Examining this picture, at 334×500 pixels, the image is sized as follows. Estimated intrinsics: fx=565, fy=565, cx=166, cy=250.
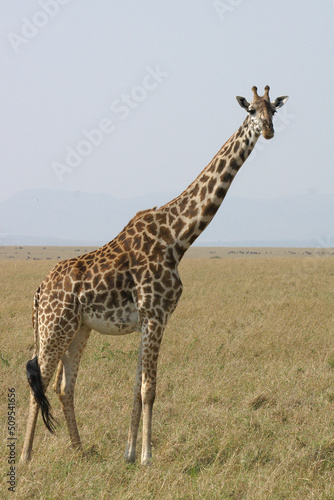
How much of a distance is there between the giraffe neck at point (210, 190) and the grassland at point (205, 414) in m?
2.17

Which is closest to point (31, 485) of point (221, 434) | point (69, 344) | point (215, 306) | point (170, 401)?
point (69, 344)

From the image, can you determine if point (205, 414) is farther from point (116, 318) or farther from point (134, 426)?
point (116, 318)

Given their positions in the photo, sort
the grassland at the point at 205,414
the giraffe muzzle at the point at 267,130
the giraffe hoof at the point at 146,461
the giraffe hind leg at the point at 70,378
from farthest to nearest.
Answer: the giraffe hind leg at the point at 70,378, the giraffe hoof at the point at 146,461, the giraffe muzzle at the point at 267,130, the grassland at the point at 205,414

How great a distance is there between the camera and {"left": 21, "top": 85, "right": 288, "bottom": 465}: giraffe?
5695 millimetres

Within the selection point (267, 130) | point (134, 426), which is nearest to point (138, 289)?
point (134, 426)

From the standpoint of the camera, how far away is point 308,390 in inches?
312

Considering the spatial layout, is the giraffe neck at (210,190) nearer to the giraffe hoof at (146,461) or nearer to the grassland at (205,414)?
the giraffe hoof at (146,461)

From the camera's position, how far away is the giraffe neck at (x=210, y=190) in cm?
585

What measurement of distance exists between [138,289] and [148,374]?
0.86 m

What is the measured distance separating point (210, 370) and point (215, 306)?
5601 millimetres

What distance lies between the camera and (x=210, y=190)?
5.95m

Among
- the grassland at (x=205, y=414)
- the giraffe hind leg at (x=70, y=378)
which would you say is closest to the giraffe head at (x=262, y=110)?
the giraffe hind leg at (x=70, y=378)

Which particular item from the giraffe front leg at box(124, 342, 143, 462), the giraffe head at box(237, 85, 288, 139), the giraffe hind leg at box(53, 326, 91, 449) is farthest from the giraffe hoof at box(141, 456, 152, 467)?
the giraffe head at box(237, 85, 288, 139)

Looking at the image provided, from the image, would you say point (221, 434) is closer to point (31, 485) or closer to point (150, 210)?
point (31, 485)
